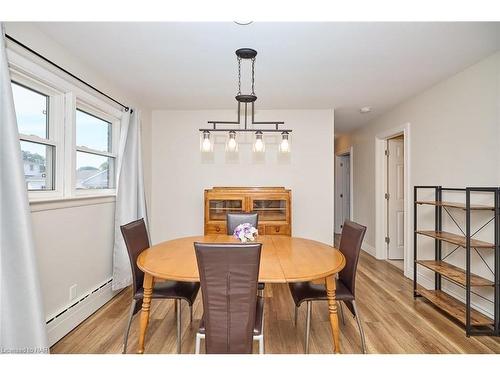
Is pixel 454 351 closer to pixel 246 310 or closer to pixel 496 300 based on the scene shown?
pixel 496 300

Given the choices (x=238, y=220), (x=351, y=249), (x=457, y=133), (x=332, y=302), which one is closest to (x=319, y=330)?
(x=332, y=302)

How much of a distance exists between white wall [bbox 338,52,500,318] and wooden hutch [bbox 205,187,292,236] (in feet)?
5.48

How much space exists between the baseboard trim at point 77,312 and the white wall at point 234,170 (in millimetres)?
A: 1218

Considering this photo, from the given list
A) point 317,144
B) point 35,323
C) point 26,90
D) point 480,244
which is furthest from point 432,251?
point 26,90

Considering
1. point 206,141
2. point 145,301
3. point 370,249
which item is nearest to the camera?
point 145,301

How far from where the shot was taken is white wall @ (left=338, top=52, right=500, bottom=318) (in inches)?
91.9

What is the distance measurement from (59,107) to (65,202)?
79cm

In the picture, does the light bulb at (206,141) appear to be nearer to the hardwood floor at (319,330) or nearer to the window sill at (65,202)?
the window sill at (65,202)

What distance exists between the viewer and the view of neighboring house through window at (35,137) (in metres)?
1.92

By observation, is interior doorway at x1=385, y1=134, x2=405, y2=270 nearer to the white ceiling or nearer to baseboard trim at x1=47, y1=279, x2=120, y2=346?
the white ceiling

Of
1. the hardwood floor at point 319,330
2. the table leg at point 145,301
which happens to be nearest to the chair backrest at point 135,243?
the table leg at point 145,301

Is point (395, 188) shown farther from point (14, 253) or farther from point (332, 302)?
point (14, 253)

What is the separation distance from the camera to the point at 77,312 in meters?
2.34

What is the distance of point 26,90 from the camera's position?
1975mm
